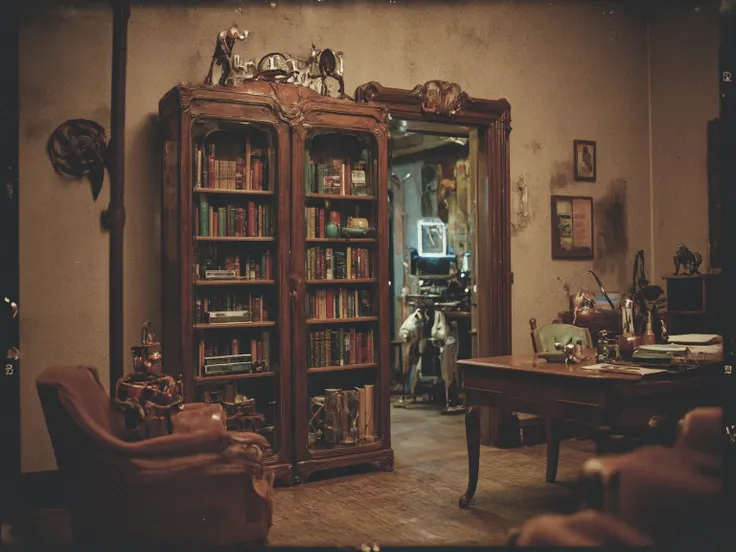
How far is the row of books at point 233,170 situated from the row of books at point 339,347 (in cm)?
100

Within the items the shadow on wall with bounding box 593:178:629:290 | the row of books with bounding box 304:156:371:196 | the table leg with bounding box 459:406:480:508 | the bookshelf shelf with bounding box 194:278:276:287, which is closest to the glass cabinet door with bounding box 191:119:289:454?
the bookshelf shelf with bounding box 194:278:276:287

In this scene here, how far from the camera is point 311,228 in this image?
4.72 metres

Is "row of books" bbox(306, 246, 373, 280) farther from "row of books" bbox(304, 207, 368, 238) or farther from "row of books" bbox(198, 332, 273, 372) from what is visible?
"row of books" bbox(198, 332, 273, 372)

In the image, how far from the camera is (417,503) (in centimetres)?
402

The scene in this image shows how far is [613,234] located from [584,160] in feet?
2.30

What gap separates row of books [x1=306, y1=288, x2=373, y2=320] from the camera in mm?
4738

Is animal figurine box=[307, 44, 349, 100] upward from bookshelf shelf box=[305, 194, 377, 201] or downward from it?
upward

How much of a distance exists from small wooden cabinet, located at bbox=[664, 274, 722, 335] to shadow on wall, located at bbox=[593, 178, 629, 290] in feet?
1.82

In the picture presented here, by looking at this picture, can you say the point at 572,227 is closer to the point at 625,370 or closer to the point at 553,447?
the point at 553,447

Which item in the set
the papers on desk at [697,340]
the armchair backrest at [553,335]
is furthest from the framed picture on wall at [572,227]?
the papers on desk at [697,340]

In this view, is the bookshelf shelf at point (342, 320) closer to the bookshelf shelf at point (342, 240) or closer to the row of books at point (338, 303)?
the row of books at point (338, 303)

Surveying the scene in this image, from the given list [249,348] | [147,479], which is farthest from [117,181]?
[147,479]

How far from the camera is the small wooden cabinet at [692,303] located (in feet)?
18.1

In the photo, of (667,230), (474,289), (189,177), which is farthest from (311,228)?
(667,230)
